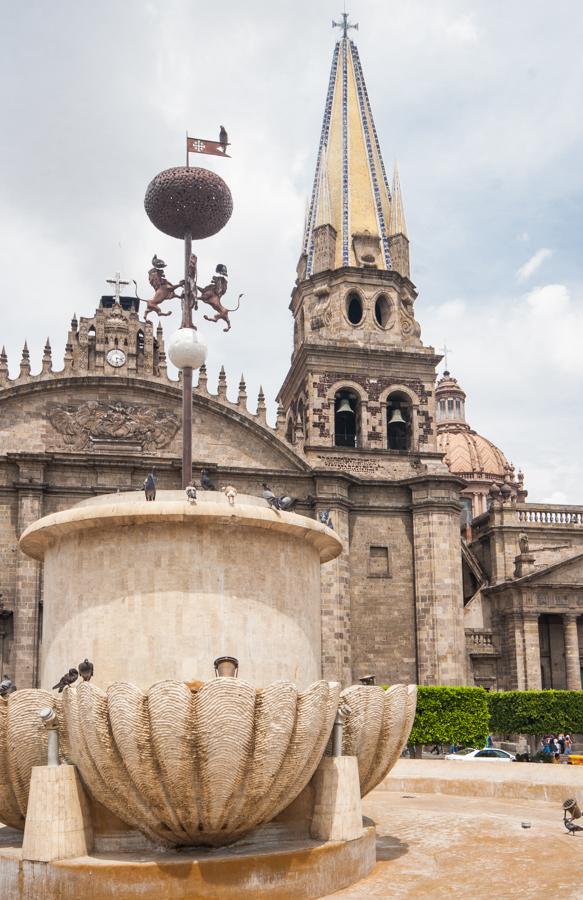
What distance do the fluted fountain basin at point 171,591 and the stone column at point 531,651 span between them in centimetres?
2815

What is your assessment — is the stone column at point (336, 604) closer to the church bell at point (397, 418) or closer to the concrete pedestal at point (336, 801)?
the church bell at point (397, 418)

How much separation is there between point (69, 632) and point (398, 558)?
24.2 m

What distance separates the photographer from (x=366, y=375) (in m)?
35.9

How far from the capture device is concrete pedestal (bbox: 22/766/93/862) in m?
8.09

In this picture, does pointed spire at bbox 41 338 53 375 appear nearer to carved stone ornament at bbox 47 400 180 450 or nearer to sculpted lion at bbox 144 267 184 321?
carved stone ornament at bbox 47 400 180 450

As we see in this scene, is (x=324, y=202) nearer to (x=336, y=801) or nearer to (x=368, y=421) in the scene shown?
(x=368, y=421)

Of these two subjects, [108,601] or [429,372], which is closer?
[108,601]

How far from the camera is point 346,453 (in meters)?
34.3

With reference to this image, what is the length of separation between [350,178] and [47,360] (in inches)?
610

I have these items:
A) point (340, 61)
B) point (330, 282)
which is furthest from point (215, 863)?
point (340, 61)

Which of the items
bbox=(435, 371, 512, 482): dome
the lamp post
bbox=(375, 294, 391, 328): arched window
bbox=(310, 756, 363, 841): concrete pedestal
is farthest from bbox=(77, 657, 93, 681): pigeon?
bbox=(435, 371, 512, 482): dome

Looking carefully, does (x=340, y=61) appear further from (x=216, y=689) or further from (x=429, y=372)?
(x=216, y=689)

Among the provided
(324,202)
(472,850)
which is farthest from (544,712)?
(324,202)

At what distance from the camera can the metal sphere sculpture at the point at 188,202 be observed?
1298 centimetres
